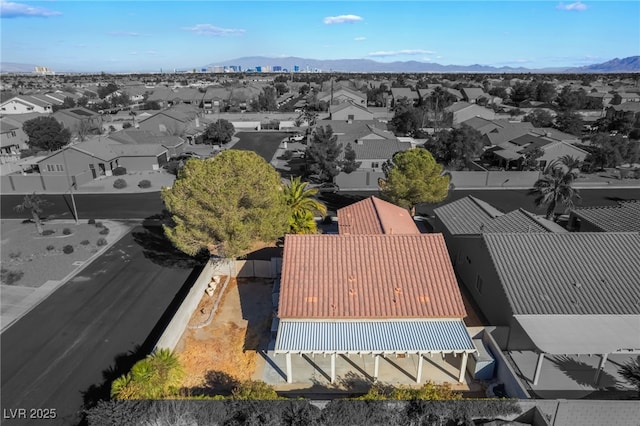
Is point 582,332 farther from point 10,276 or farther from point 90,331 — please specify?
point 10,276

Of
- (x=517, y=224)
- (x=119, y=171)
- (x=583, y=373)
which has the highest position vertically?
(x=517, y=224)

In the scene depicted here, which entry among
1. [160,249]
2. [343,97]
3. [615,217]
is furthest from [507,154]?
[343,97]

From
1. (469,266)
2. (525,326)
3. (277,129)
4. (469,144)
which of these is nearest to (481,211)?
(469,266)

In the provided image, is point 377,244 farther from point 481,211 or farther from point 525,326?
point 481,211

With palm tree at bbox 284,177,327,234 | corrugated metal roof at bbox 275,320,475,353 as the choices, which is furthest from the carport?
palm tree at bbox 284,177,327,234

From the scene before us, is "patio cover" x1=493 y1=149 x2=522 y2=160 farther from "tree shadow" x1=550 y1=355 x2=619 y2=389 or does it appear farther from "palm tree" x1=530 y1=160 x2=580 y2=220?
"tree shadow" x1=550 y1=355 x2=619 y2=389

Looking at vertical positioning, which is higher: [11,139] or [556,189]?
[556,189]
